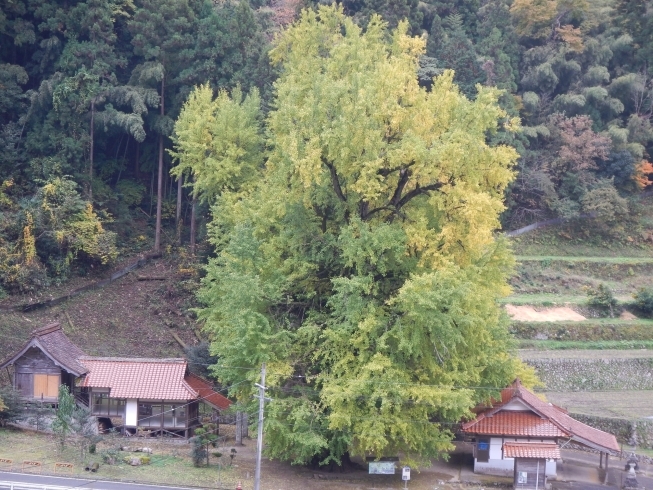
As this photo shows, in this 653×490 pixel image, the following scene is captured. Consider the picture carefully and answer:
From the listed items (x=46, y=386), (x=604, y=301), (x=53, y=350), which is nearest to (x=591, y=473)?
(x=604, y=301)

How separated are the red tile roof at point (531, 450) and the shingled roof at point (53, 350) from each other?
44.8 ft

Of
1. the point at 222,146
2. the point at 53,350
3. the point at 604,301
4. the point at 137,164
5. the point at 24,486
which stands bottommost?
the point at 24,486

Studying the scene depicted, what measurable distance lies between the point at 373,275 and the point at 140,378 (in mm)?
8750

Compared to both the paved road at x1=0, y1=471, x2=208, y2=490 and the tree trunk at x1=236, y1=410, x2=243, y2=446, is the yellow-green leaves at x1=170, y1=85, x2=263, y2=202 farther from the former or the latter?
the paved road at x1=0, y1=471, x2=208, y2=490

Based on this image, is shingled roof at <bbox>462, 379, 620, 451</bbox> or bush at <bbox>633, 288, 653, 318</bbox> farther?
bush at <bbox>633, 288, 653, 318</bbox>

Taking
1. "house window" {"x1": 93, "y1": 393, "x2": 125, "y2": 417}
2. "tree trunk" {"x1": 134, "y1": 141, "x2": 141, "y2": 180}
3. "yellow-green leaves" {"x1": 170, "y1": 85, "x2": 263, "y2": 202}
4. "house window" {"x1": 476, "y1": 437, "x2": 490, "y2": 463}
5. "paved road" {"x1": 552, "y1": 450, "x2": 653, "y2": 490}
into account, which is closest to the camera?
"paved road" {"x1": 552, "y1": 450, "x2": 653, "y2": 490}

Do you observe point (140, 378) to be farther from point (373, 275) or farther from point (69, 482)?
point (373, 275)

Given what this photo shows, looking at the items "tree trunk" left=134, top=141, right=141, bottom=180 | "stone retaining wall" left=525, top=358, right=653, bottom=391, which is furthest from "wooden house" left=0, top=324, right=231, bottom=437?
"tree trunk" left=134, top=141, right=141, bottom=180

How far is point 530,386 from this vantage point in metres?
29.8

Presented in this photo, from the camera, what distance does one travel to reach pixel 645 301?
138ft

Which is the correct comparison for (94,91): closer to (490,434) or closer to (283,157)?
(283,157)

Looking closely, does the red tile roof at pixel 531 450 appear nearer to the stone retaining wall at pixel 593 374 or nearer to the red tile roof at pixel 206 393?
the red tile roof at pixel 206 393

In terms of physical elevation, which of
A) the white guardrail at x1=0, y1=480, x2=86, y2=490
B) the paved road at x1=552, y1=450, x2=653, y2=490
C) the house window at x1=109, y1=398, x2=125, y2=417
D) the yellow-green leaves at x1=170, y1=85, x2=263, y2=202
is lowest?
the paved road at x1=552, y1=450, x2=653, y2=490

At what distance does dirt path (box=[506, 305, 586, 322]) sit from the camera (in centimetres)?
4047
